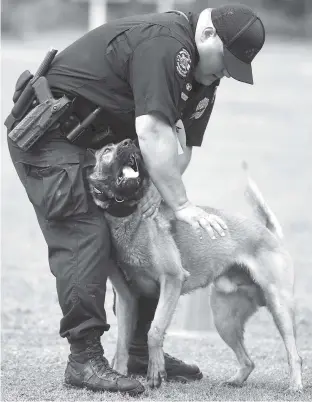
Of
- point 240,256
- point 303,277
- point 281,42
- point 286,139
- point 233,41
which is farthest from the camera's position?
point 281,42

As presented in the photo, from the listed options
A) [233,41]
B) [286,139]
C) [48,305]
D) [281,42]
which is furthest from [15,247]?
[281,42]

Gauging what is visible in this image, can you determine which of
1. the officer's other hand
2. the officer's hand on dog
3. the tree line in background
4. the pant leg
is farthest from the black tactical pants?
the tree line in background

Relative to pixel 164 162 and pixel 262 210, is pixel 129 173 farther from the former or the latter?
Answer: pixel 262 210

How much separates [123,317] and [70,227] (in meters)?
0.64

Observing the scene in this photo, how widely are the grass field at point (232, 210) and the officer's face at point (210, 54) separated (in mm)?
1542

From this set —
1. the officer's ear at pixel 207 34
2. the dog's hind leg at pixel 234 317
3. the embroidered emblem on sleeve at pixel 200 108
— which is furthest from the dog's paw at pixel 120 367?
the officer's ear at pixel 207 34

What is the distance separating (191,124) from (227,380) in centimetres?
138

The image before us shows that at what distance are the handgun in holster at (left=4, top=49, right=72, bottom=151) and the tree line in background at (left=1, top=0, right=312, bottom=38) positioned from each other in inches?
605

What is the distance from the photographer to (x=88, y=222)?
14.1 feet

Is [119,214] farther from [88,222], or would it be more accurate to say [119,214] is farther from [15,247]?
[15,247]

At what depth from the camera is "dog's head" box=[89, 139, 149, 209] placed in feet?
14.1

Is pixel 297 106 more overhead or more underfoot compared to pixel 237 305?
more underfoot

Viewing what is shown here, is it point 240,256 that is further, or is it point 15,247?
point 15,247

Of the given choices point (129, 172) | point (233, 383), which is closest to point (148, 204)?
point (129, 172)
